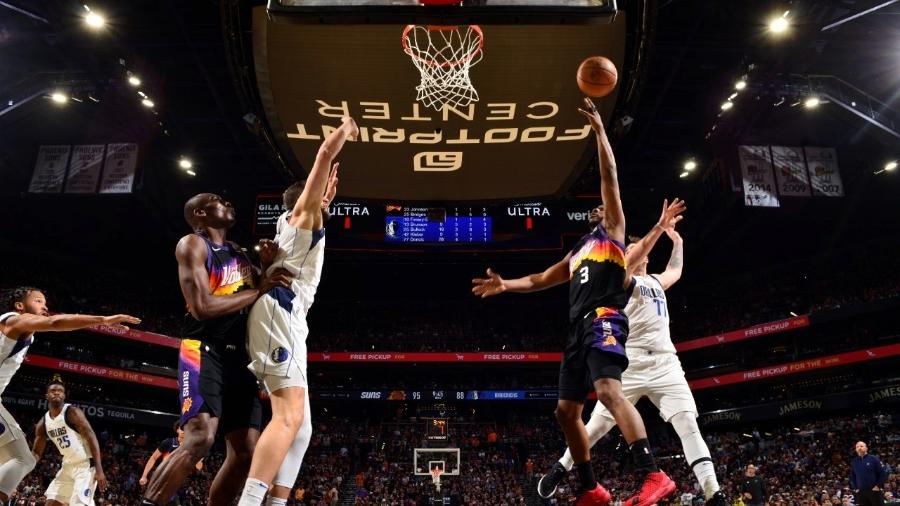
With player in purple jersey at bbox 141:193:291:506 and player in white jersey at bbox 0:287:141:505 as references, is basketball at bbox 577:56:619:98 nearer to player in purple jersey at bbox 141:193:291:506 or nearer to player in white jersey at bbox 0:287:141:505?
player in purple jersey at bbox 141:193:291:506

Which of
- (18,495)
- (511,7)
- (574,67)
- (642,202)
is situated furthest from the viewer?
(642,202)

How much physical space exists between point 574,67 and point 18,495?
19953 mm

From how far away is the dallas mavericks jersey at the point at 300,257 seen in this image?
169 inches

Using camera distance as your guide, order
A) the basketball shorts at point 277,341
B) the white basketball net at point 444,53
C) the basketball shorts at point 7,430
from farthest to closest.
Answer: the white basketball net at point 444,53
the basketball shorts at point 7,430
the basketball shorts at point 277,341

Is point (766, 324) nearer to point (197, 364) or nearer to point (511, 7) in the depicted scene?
point (511, 7)

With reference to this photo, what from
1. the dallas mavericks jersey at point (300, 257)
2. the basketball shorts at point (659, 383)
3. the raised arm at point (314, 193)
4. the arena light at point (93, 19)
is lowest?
the basketball shorts at point (659, 383)

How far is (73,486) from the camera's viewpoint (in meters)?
7.42

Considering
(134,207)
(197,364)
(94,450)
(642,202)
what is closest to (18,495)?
(134,207)

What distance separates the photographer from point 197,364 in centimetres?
411

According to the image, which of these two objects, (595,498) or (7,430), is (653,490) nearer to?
(595,498)

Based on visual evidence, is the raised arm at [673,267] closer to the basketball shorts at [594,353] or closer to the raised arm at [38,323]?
the basketball shorts at [594,353]

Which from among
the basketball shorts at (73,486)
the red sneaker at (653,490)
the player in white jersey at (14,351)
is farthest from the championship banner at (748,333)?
the player in white jersey at (14,351)

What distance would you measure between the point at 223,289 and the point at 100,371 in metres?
24.6

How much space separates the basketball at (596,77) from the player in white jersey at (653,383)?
1.48 m
